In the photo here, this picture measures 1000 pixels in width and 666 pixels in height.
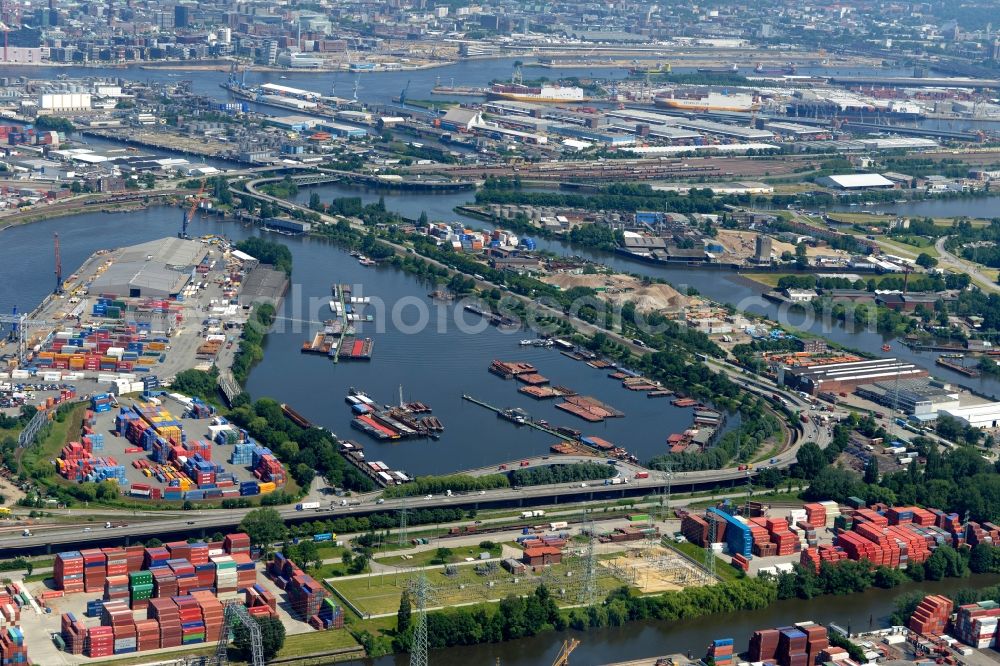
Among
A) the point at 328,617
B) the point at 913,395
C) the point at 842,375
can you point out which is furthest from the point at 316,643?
the point at 842,375

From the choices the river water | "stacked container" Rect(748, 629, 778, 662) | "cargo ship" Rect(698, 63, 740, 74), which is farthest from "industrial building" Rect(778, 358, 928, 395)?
"cargo ship" Rect(698, 63, 740, 74)

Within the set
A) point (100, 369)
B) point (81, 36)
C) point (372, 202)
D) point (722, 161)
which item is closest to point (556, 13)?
point (81, 36)

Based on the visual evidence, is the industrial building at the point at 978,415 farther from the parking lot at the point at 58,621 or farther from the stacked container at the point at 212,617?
the stacked container at the point at 212,617

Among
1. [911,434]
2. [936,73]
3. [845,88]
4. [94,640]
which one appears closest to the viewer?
[94,640]

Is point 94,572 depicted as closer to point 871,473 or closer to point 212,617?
point 212,617

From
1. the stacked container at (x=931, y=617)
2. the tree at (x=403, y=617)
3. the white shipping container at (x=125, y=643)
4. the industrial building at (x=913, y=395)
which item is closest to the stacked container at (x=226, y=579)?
the white shipping container at (x=125, y=643)

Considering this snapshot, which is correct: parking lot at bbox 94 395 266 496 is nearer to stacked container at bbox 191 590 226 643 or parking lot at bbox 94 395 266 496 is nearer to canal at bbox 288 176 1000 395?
stacked container at bbox 191 590 226 643

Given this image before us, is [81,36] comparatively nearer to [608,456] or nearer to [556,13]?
[556,13]
